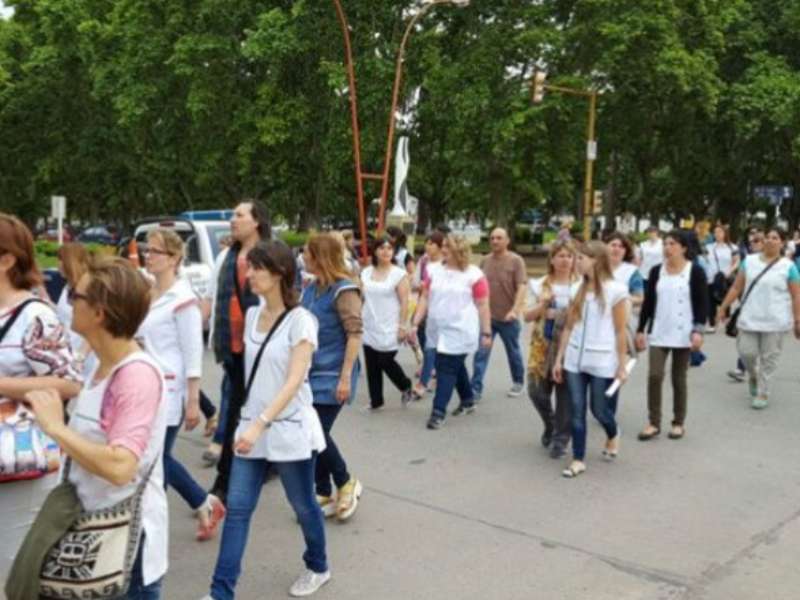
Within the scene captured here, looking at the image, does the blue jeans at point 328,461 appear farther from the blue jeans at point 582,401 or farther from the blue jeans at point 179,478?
the blue jeans at point 582,401

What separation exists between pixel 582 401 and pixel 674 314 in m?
1.51

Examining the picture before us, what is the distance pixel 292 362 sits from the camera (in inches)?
144

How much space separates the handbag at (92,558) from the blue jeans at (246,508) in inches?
43.8

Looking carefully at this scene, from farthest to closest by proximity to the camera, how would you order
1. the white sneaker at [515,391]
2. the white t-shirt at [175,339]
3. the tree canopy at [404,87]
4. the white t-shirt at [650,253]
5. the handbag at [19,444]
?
the tree canopy at [404,87]
the white t-shirt at [650,253]
the white sneaker at [515,391]
the white t-shirt at [175,339]
the handbag at [19,444]

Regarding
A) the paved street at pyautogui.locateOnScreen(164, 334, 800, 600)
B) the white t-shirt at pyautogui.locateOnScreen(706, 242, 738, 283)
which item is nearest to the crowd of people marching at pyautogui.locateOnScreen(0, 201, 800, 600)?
the paved street at pyautogui.locateOnScreen(164, 334, 800, 600)

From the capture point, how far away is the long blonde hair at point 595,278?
6.01 meters

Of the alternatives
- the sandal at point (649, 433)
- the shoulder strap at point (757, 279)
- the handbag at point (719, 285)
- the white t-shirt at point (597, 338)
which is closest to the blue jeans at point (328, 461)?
the white t-shirt at point (597, 338)

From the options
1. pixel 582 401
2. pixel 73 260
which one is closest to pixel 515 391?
pixel 582 401

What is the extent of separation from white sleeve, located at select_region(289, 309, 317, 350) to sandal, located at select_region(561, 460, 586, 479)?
289 cm

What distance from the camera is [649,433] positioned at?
702cm

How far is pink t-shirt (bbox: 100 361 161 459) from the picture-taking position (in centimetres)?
239

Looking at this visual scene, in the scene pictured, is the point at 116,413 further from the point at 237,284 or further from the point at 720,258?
the point at 720,258

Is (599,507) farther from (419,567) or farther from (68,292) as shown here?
(68,292)

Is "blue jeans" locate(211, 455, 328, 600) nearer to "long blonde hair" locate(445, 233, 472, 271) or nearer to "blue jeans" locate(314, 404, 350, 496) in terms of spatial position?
"blue jeans" locate(314, 404, 350, 496)
